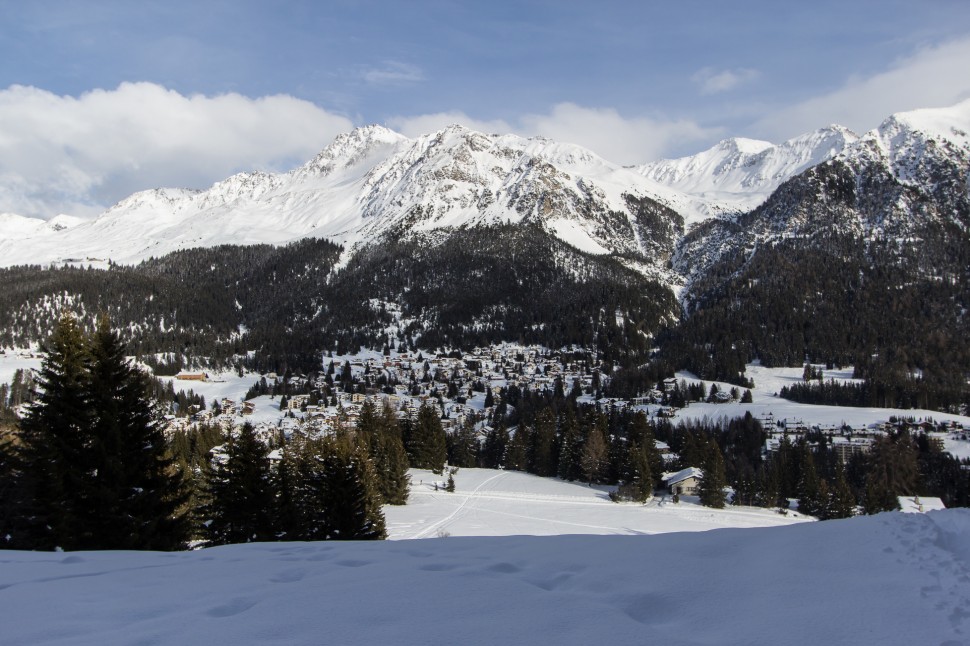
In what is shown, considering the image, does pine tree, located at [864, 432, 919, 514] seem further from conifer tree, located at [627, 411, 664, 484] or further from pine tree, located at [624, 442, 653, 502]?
pine tree, located at [624, 442, 653, 502]

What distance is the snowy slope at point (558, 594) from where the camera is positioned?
175 inches

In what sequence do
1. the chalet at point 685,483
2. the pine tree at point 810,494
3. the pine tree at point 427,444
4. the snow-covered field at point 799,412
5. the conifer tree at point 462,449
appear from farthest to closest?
the snow-covered field at point 799,412 < the conifer tree at point 462,449 < the pine tree at point 427,444 < the chalet at point 685,483 < the pine tree at point 810,494

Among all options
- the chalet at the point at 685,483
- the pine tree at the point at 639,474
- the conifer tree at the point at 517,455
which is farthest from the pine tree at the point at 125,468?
the conifer tree at the point at 517,455

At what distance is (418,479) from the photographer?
5884 cm

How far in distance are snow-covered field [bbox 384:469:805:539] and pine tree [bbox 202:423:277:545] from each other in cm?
1241

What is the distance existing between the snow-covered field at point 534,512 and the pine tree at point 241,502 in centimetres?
1241

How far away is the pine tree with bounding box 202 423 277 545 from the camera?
21391mm

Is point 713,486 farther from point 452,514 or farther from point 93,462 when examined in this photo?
point 93,462

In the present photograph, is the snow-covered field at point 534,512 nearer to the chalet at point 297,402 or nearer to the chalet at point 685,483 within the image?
the chalet at point 685,483

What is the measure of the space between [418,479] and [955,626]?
56988 mm

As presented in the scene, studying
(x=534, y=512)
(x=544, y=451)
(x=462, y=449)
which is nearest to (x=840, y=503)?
(x=534, y=512)

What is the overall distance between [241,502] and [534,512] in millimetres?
27650

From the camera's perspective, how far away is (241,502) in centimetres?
2161

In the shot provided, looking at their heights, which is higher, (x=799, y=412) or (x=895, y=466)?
(x=799, y=412)
